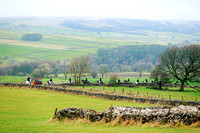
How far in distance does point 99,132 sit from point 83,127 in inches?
78.7

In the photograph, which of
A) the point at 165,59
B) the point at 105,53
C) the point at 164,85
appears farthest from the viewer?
the point at 105,53

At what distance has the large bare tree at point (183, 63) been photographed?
2341 inches

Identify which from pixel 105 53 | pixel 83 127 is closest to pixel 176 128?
pixel 83 127

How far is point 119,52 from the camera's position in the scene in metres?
192

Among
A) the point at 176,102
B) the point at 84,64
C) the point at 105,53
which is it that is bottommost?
the point at 176,102

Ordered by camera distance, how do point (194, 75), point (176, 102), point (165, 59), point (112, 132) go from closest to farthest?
point (112, 132) → point (176, 102) → point (194, 75) → point (165, 59)

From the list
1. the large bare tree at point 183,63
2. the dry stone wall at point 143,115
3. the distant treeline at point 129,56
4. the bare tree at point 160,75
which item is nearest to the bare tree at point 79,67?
the bare tree at point 160,75

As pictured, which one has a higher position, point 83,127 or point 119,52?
point 119,52

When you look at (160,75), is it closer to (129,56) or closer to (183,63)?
(183,63)

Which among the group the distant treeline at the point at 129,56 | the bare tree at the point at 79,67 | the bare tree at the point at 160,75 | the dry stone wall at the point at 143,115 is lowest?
the dry stone wall at the point at 143,115

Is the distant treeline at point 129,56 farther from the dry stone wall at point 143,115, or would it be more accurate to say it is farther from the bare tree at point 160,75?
the dry stone wall at point 143,115

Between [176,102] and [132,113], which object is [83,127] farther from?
[176,102]

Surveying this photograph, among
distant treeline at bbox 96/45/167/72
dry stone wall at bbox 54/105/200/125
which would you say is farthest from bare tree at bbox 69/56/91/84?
distant treeline at bbox 96/45/167/72

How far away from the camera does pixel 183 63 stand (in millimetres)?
61719
